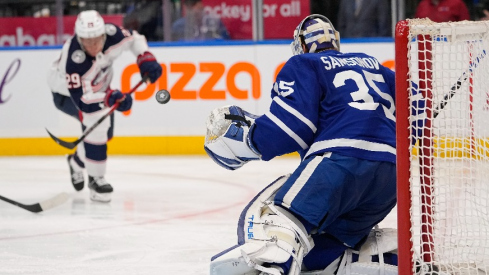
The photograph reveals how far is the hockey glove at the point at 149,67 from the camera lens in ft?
14.4

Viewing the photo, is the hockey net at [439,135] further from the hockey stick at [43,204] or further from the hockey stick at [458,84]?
the hockey stick at [43,204]

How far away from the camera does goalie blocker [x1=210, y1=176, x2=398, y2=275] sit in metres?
1.98

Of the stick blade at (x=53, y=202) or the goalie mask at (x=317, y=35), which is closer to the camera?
the goalie mask at (x=317, y=35)

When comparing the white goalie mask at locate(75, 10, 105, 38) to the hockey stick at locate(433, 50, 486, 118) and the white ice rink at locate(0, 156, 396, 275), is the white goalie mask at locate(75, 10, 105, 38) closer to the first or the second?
the white ice rink at locate(0, 156, 396, 275)

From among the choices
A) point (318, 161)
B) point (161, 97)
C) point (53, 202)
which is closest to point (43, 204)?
point (53, 202)

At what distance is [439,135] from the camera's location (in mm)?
2219

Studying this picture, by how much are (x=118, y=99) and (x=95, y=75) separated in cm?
21

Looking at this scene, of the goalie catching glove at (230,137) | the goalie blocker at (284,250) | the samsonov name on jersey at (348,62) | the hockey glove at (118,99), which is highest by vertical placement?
the samsonov name on jersey at (348,62)

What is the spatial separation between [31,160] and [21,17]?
119 cm

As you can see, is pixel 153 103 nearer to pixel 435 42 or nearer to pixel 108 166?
pixel 108 166

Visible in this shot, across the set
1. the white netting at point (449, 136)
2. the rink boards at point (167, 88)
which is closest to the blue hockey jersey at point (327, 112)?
the white netting at point (449, 136)

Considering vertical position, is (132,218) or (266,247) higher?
(266,247)

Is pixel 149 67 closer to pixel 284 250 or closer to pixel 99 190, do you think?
pixel 99 190

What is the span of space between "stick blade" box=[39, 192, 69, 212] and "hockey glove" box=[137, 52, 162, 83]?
2.48 ft
